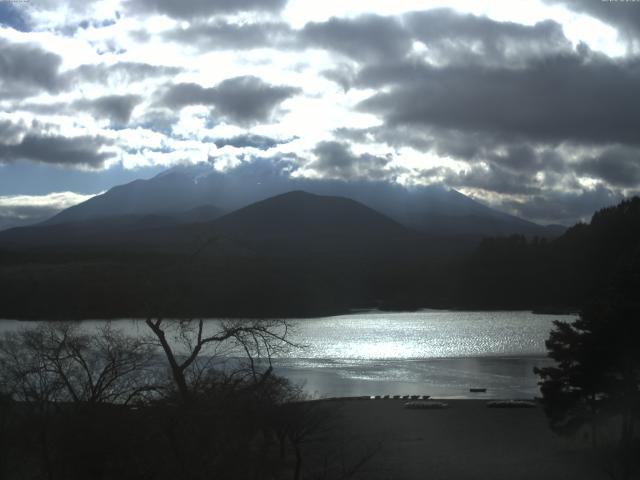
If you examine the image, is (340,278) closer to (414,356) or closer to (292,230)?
(414,356)

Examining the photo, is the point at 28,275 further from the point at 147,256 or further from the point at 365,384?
the point at 365,384

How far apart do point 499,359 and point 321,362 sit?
9.62 metres

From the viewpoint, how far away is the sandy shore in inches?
Result: 594

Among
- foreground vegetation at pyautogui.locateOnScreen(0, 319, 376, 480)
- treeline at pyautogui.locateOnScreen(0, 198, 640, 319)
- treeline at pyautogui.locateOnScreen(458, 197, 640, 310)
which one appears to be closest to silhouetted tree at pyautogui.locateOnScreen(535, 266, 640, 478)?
treeline at pyautogui.locateOnScreen(0, 198, 640, 319)

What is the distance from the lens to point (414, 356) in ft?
135

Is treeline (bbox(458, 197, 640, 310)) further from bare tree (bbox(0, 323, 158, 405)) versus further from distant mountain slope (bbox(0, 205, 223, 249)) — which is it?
bare tree (bbox(0, 323, 158, 405))

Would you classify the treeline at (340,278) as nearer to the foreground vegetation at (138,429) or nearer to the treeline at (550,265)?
the treeline at (550,265)

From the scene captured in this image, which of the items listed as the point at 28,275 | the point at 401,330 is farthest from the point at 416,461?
the point at 401,330

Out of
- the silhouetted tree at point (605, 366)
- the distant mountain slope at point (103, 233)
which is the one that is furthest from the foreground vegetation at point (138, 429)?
the distant mountain slope at point (103, 233)

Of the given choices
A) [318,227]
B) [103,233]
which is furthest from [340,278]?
[318,227]

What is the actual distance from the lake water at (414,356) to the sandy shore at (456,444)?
3.48m

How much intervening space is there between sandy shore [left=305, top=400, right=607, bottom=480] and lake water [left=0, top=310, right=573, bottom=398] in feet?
11.4

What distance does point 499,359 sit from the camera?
3944cm

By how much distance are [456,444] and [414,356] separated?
903 inches
